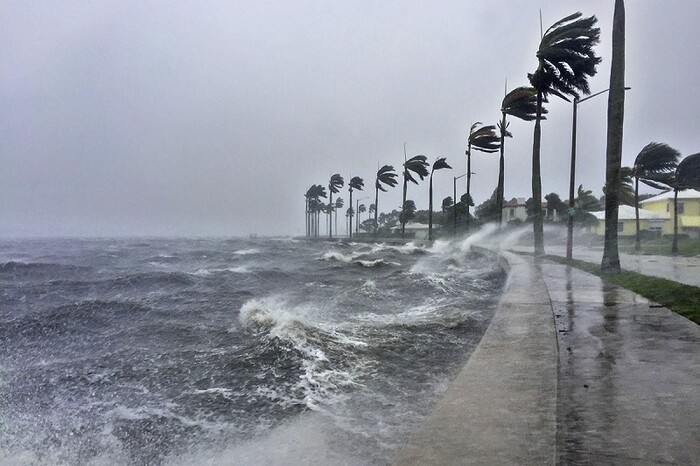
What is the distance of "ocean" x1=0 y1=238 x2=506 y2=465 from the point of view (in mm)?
4008

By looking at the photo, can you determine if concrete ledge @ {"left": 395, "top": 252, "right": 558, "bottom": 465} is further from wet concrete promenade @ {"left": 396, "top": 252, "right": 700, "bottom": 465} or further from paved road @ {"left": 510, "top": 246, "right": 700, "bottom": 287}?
paved road @ {"left": 510, "top": 246, "right": 700, "bottom": 287}

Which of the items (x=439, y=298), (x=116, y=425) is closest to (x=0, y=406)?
(x=116, y=425)

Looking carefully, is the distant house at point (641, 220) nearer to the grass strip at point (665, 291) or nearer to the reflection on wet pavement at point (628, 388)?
the grass strip at point (665, 291)

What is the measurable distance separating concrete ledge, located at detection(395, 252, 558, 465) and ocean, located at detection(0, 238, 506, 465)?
17.8 inches

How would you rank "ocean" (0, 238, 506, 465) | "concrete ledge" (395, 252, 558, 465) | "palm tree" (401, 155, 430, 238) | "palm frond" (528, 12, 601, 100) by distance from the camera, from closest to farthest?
"concrete ledge" (395, 252, 558, 465)
"ocean" (0, 238, 506, 465)
"palm frond" (528, 12, 601, 100)
"palm tree" (401, 155, 430, 238)

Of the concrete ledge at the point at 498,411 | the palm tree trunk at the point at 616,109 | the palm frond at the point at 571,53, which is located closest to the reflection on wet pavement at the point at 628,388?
the concrete ledge at the point at 498,411

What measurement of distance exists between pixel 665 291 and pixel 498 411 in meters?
7.57

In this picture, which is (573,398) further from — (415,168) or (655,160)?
(415,168)

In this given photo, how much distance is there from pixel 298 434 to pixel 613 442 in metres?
2.12

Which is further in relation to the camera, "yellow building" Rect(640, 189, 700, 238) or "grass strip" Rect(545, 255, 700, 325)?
"yellow building" Rect(640, 189, 700, 238)

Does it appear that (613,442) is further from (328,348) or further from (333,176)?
(333,176)

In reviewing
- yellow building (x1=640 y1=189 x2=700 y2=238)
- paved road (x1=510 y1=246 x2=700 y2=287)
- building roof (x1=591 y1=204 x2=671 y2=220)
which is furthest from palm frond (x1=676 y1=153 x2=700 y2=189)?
building roof (x1=591 y1=204 x2=671 y2=220)

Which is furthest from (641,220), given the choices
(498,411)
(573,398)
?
(498,411)

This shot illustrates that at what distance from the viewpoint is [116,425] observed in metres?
4.52
